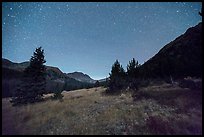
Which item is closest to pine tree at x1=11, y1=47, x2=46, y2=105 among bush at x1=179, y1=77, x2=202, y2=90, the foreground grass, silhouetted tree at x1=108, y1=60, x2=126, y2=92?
the foreground grass

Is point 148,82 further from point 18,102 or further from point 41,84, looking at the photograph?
point 18,102

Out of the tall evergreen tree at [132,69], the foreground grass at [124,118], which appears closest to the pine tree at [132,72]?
the tall evergreen tree at [132,69]

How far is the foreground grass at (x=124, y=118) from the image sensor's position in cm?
1188

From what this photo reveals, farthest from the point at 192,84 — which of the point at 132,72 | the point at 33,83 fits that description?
the point at 33,83

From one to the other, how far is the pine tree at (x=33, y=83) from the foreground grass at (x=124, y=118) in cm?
542

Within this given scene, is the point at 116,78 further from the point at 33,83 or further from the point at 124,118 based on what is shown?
the point at 124,118

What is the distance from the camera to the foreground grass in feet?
39.0

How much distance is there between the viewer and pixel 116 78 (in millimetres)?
27250

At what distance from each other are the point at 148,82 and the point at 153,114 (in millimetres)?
13687

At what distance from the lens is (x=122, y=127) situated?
12172mm

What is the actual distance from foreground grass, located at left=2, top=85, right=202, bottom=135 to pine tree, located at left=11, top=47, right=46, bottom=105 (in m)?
5.42

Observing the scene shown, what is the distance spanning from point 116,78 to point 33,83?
12.1 m

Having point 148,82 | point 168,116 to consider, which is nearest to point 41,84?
point 148,82

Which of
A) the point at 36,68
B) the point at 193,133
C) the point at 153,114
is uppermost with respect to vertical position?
the point at 36,68
